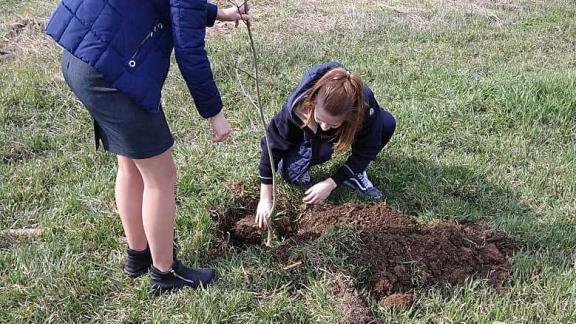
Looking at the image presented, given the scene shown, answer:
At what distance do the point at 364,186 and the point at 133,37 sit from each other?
170 centimetres

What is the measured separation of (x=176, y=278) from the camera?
261 centimetres

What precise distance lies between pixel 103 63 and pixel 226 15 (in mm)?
622

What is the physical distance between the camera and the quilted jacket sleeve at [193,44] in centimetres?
189

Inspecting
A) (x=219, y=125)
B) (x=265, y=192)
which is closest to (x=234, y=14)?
(x=219, y=125)

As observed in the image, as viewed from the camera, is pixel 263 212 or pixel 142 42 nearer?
pixel 142 42

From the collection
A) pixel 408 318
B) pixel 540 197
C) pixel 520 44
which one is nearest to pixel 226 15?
pixel 408 318

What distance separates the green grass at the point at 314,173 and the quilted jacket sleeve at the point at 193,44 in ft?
3.28

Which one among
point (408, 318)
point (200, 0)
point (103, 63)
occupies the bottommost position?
point (408, 318)

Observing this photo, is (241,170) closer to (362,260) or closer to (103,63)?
(362,260)

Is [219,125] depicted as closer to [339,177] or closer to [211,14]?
[211,14]

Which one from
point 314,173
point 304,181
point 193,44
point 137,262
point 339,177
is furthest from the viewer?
point 314,173

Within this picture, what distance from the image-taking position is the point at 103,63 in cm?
193

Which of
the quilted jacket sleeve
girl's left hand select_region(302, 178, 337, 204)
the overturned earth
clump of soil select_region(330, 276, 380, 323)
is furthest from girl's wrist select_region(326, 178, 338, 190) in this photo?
the quilted jacket sleeve

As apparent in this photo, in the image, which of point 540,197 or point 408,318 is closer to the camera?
point 408,318
